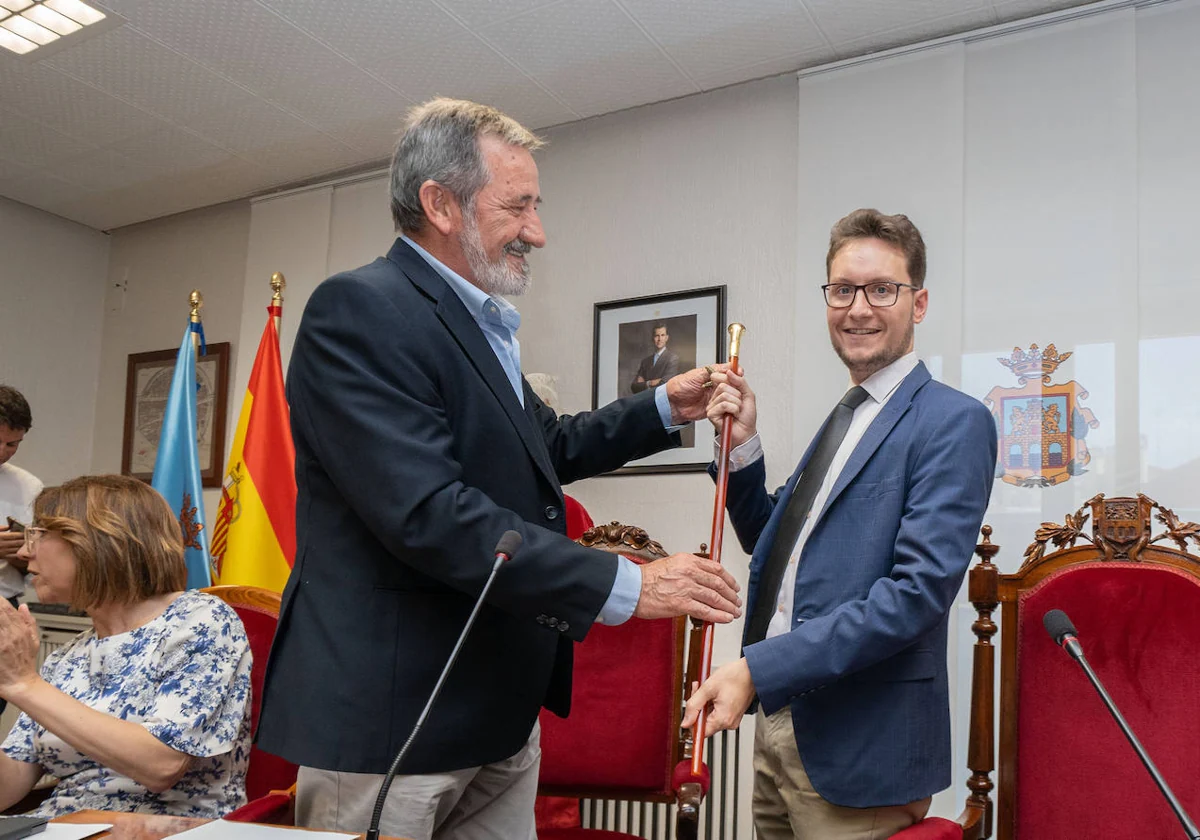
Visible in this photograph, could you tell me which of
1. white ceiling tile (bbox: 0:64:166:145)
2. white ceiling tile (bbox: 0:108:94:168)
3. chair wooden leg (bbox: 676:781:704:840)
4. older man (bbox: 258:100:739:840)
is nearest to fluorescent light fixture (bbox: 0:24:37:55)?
white ceiling tile (bbox: 0:64:166:145)

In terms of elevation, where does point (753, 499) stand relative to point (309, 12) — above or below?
below

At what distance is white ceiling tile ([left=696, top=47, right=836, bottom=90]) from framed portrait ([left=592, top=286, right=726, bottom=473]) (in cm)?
79

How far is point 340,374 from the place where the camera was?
1.28 meters

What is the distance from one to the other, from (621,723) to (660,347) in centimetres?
181

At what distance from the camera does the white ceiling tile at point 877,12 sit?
315 cm

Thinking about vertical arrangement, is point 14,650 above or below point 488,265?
below

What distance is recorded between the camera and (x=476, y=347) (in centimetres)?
139

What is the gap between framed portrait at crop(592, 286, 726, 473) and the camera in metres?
3.66

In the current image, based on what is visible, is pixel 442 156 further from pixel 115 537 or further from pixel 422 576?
pixel 115 537

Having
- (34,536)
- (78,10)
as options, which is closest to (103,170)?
(78,10)

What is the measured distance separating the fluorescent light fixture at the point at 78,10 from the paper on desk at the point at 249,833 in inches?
124

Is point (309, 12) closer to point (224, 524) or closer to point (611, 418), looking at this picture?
point (224, 524)

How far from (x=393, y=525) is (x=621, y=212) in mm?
2977

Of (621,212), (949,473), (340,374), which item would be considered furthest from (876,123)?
(340,374)
